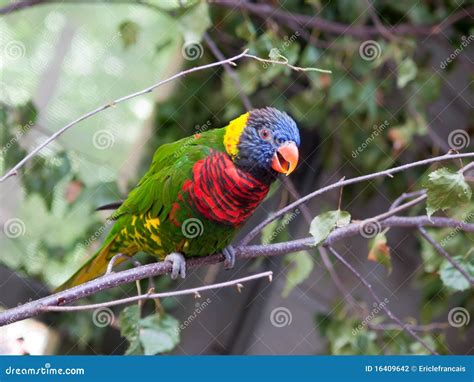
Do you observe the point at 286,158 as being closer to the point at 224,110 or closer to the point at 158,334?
the point at 158,334

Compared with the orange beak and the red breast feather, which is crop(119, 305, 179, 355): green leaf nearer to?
the red breast feather

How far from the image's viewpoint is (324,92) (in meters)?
2.29

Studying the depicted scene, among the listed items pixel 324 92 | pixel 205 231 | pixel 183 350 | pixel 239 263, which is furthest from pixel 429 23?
pixel 183 350

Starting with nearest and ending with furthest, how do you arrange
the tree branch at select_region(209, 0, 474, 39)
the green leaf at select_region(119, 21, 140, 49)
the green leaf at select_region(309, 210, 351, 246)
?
the green leaf at select_region(309, 210, 351, 246)
the green leaf at select_region(119, 21, 140, 49)
the tree branch at select_region(209, 0, 474, 39)

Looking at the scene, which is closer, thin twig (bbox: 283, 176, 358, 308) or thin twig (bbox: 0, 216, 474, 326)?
thin twig (bbox: 0, 216, 474, 326)

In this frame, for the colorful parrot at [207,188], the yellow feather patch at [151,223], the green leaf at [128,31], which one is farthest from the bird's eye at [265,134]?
the green leaf at [128,31]

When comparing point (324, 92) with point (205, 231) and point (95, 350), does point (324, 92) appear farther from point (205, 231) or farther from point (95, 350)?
point (95, 350)

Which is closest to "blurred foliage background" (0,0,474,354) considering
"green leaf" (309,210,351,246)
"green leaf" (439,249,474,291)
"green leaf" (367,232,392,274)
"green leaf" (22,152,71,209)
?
"green leaf" (22,152,71,209)

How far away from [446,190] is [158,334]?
2.70 feet

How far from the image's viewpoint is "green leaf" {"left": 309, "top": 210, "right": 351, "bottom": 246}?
50.0 inches

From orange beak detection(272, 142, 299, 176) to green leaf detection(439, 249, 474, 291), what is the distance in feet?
1.85

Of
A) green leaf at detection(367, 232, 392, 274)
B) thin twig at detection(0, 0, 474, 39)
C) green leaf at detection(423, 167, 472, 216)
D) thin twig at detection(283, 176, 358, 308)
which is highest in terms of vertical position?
thin twig at detection(0, 0, 474, 39)

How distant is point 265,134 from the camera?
56.7 inches

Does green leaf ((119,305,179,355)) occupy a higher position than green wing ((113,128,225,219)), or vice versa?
green wing ((113,128,225,219))
